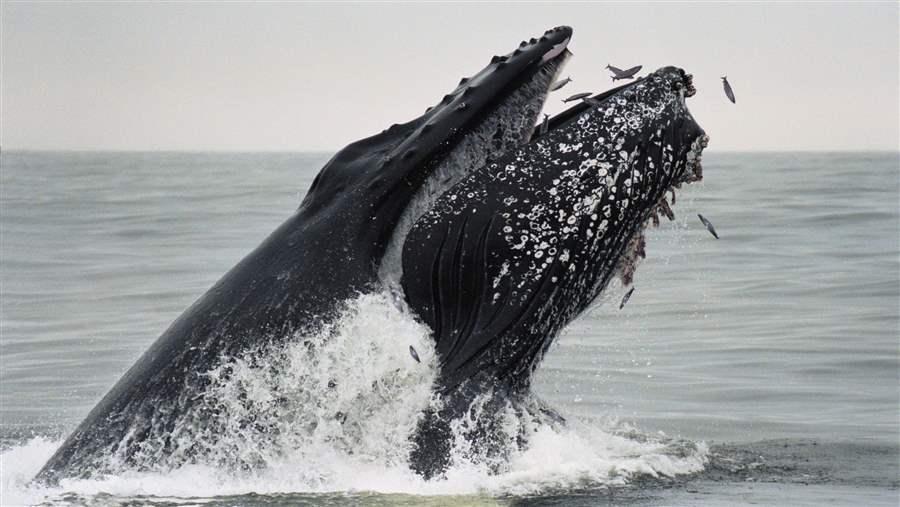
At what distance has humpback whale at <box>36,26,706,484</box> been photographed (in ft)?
19.0

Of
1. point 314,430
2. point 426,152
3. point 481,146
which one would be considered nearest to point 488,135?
point 481,146

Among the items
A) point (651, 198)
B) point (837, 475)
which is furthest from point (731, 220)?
point (651, 198)

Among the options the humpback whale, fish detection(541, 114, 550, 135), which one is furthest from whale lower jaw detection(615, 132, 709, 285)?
fish detection(541, 114, 550, 135)

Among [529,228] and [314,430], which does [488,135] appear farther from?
[314,430]

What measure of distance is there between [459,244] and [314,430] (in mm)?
923

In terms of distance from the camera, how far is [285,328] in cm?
573

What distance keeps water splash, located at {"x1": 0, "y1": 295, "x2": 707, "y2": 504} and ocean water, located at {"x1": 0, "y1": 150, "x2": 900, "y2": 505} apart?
0.4 inches

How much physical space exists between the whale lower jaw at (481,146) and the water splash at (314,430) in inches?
8.7

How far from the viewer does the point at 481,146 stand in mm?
6105

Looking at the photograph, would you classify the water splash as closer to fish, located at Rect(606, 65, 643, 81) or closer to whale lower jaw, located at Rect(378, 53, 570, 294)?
whale lower jaw, located at Rect(378, 53, 570, 294)

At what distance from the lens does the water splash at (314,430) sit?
18.8 ft

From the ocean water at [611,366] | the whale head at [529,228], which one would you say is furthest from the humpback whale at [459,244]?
the ocean water at [611,366]

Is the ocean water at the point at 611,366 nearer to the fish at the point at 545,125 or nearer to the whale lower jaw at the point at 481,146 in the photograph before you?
the whale lower jaw at the point at 481,146

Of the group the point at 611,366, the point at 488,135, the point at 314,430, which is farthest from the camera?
the point at 611,366
